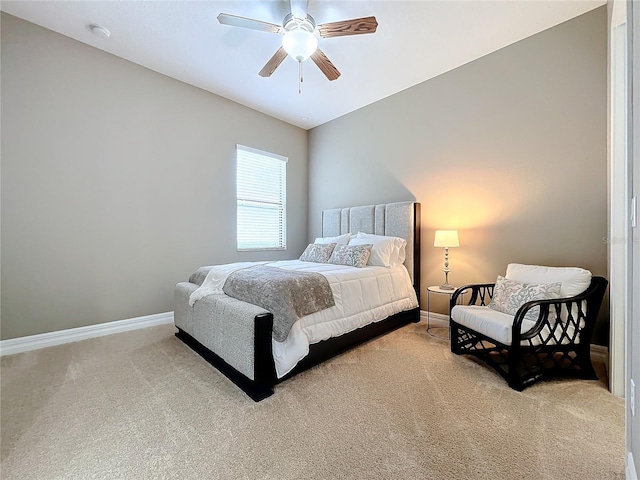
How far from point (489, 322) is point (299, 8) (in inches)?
117

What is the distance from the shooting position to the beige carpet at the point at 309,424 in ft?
4.23

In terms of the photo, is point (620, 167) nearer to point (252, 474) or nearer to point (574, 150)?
point (574, 150)

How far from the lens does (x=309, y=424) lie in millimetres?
1583

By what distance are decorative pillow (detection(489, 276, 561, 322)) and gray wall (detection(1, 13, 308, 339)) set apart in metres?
3.49

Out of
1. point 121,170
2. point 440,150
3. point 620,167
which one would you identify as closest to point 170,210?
point 121,170

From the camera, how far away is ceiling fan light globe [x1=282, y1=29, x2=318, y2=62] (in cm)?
223

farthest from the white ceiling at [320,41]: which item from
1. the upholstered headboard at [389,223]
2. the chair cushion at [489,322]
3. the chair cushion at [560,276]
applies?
the chair cushion at [489,322]

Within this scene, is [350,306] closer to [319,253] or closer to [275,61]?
[319,253]

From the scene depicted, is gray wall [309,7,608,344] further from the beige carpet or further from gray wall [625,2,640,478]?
gray wall [625,2,640,478]

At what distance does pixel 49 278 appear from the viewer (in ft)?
9.07

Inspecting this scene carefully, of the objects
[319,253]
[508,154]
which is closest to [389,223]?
[319,253]

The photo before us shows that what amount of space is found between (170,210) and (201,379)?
2.36 meters

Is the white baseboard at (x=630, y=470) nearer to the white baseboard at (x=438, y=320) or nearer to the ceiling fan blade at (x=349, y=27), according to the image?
the white baseboard at (x=438, y=320)

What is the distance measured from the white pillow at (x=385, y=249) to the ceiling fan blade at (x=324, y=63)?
1932mm
